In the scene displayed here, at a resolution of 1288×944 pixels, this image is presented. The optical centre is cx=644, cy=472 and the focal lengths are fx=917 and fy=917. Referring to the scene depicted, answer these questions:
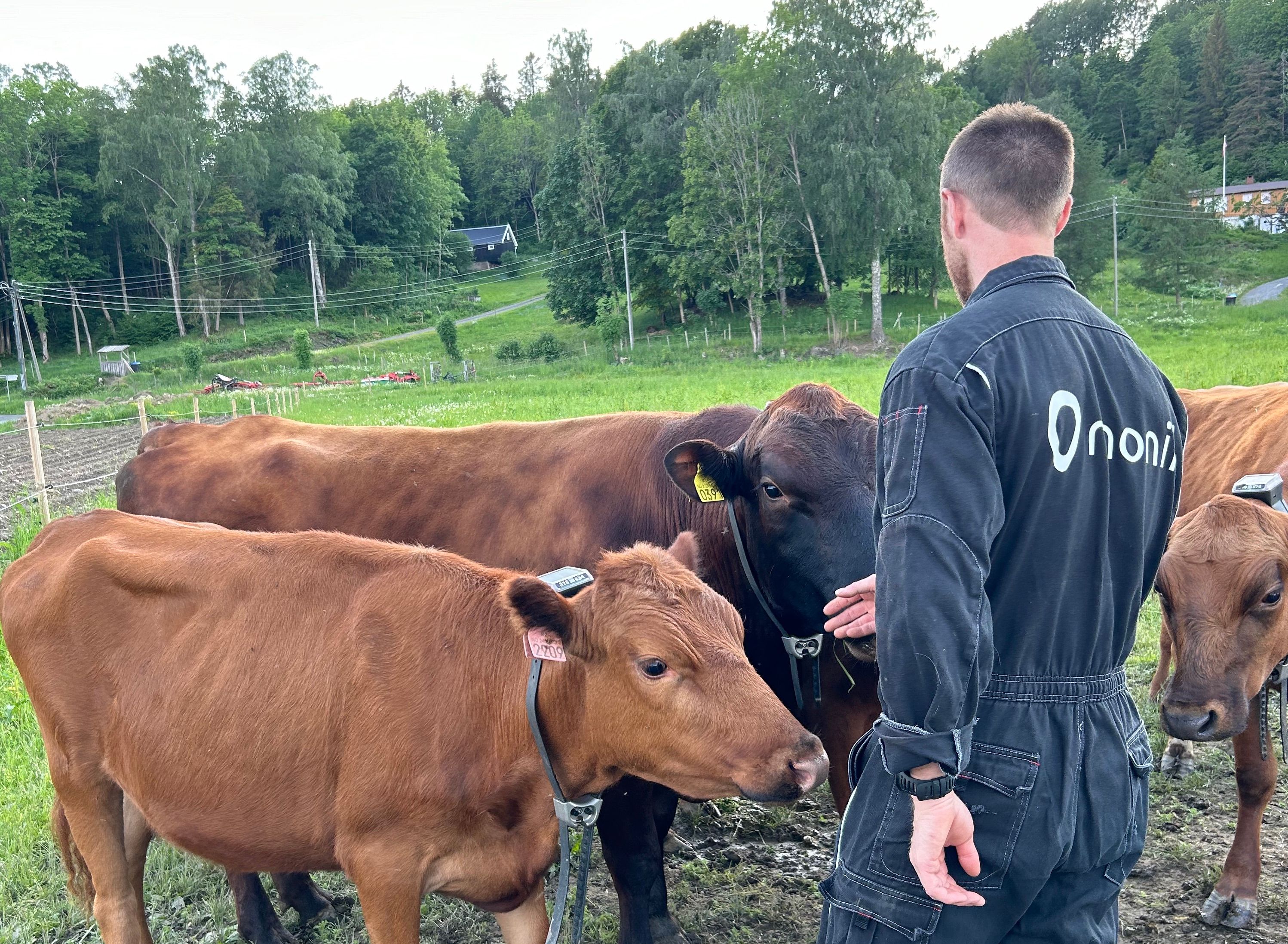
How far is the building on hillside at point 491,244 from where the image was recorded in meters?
96.6

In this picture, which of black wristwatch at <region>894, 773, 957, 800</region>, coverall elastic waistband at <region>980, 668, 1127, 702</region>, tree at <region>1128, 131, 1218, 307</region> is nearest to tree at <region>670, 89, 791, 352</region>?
tree at <region>1128, 131, 1218, 307</region>

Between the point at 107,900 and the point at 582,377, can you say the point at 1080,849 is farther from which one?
the point at 582,377

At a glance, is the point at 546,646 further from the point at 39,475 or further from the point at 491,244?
the point at 491,244

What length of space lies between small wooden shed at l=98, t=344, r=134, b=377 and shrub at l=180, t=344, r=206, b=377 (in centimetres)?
303

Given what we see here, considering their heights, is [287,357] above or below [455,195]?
below

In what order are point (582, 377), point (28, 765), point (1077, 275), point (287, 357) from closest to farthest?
point (28, 765) → point (582, 377) → point (1077, 275) → point (287, 357)

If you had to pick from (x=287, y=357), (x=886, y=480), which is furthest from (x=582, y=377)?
(x=886, y=480)

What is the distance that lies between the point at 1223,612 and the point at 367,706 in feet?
10.6

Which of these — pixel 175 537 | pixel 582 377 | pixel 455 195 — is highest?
pixel 455 195

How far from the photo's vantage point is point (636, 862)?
156 inches

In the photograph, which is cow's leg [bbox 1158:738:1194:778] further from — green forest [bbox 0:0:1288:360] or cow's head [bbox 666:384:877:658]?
green forest [bbox 0:0:1288:360]

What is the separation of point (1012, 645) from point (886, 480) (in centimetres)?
47

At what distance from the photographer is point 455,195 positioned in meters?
94.5

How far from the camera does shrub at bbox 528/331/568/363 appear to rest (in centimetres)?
5218
